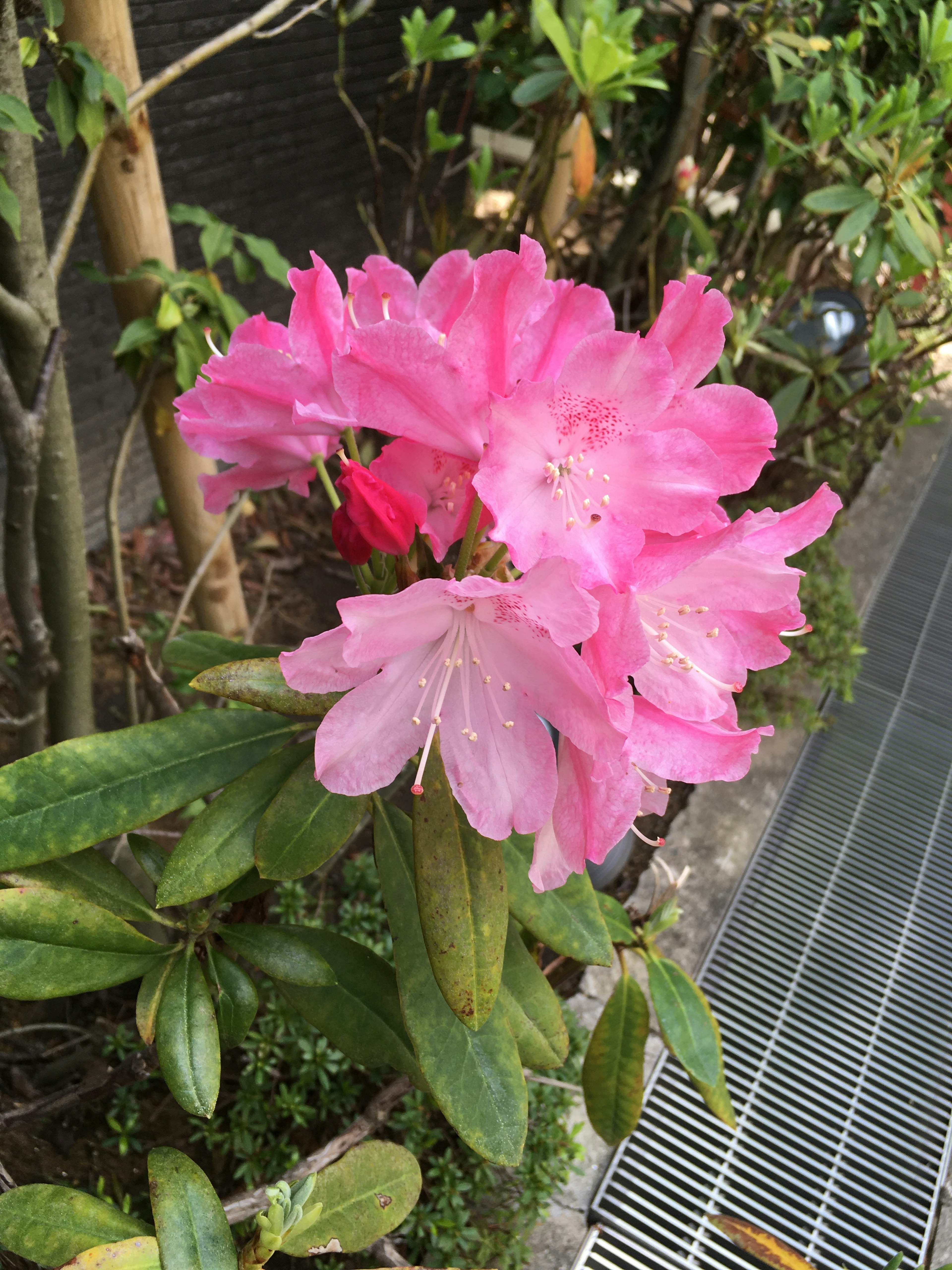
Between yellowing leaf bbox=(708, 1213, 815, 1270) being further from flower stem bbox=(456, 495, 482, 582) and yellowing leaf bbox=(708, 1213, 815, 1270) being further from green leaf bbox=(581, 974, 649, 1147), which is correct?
flower stem bbox=(456, 495, 482, 582)

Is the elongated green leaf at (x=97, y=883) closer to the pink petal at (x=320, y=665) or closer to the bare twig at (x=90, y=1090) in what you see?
the bare twig at (x=90, y=1090)

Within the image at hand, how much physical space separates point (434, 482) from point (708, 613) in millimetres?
251

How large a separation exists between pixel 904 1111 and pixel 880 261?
1.74 metres

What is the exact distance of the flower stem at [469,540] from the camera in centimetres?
75

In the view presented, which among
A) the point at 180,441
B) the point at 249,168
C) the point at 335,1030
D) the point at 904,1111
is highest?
the point at 249,168

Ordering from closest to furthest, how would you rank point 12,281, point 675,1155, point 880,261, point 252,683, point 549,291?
1. point 549,291
2. point 252,683
3. point 12,281
4. point 675,1155
5. point 880,261

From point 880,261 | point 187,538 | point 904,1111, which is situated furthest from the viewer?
point 880,261

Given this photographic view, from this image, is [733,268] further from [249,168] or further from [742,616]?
[742,616]

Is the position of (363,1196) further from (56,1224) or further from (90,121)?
(90,121)

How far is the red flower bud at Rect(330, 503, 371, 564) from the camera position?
0.77 meters

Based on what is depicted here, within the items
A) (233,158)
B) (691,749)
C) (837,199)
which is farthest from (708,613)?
(233,158)

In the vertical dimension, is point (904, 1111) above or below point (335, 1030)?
below

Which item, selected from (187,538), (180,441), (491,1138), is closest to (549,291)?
(491,1138)

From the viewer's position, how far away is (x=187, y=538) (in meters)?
1.99
